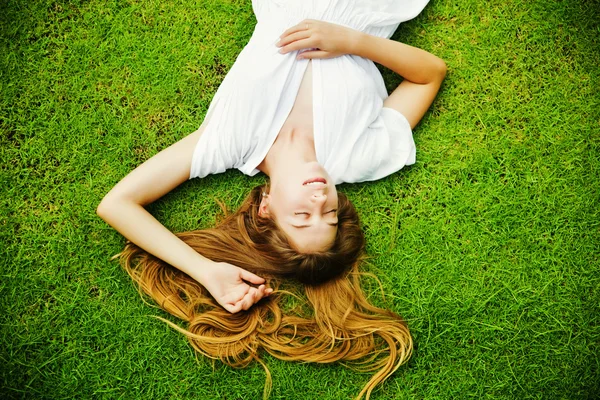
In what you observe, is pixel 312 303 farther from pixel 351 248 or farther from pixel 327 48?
pixel 327 48

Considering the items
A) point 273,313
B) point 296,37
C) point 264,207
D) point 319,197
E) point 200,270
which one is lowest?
point 273,313

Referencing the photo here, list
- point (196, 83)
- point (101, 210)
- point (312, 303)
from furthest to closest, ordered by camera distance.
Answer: point (196, 83)
point (312, 303)
point (101, 210)

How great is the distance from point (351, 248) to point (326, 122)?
0.74 metres

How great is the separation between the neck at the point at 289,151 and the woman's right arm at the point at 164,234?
1.55 feet

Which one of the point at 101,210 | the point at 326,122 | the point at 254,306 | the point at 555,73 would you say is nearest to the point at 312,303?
the point at 254,306

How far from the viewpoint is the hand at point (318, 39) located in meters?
2.65

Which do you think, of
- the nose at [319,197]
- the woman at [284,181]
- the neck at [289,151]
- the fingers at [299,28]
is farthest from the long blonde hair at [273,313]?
the fingers at [299,28]

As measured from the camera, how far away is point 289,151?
265cm

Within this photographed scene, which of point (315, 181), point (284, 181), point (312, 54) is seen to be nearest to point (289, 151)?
point (284, 181)

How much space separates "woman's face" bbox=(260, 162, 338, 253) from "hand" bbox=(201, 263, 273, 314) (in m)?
0.40

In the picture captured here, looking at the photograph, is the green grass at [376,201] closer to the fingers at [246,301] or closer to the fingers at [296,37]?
the fingers at [246,301]

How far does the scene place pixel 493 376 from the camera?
9.42ft

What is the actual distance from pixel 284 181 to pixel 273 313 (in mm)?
852

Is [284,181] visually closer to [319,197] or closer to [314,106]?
[319,197]
